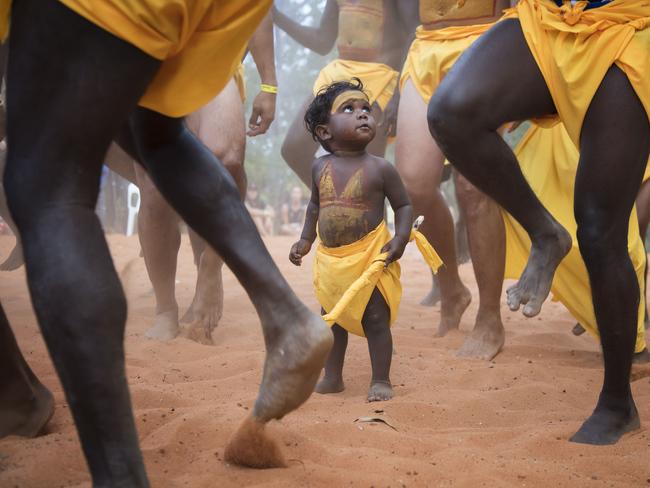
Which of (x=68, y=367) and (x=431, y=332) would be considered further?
(x=431, y=332)

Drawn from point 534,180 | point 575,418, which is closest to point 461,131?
point 575,418

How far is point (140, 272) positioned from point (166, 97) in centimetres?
589

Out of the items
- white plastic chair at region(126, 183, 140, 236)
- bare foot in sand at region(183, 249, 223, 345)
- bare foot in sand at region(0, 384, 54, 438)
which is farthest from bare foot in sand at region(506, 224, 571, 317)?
white plastic chair at region(126, 183, 140, 236)

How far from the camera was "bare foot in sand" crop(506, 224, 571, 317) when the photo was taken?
7.51 feet

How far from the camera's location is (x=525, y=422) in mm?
2689

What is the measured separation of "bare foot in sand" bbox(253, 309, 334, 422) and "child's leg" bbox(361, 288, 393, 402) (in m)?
1.42

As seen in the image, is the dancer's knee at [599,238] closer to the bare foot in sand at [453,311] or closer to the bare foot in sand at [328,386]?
the bare foot in sand at [328,386]

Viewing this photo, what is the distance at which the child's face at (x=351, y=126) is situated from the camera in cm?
335

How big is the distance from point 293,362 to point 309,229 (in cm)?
174

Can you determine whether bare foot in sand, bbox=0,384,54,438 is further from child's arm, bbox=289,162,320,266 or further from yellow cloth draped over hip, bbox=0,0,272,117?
child's arm, bbox=289,162,320,266

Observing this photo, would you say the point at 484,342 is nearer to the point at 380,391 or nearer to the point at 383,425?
the point at 380,391

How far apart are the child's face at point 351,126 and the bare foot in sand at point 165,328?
4.52 ft

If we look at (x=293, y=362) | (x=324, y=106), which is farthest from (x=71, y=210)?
(x=324, y=106)

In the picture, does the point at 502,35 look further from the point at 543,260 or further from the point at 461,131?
the point at 543,260
